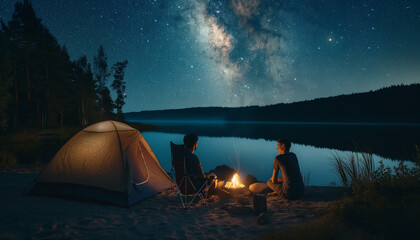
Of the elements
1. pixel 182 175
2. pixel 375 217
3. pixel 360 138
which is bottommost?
pixel 360 138

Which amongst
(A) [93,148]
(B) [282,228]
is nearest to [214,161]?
(A) [93,148]

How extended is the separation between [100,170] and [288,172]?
190 inches

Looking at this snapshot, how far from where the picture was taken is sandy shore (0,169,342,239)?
12.1 feet

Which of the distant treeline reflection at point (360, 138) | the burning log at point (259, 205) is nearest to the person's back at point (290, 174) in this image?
the burning log at point (259, 205)

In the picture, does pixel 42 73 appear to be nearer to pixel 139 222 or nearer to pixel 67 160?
pixel 67 160

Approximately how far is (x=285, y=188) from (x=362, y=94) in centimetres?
10280

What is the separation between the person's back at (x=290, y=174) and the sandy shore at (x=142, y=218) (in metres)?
0.27

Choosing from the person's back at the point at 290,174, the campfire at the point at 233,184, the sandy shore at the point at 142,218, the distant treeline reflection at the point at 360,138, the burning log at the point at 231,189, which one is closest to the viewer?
the sandy shore at the point at 142,218

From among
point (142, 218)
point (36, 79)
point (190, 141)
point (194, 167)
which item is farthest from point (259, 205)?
point (36, 79)

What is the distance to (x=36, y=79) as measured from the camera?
2695 centimetres

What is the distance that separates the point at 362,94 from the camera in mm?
86438

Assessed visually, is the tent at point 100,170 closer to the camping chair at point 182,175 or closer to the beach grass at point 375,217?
the camping chair at point 182,175

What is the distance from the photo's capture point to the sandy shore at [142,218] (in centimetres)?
370

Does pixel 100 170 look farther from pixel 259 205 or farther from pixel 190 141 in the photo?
pixel 259 205
